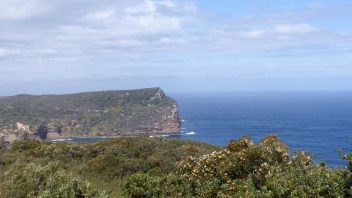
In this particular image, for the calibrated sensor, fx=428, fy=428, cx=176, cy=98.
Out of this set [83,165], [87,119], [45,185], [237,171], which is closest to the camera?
[45,185]

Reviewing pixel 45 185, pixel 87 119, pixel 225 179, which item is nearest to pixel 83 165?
pixel 45 185

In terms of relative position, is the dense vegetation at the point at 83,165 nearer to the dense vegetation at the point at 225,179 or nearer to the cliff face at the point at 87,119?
the dense vegetation at the point at 225,179

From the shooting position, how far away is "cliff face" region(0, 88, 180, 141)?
163 meters

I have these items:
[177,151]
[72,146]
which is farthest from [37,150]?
[177,151]

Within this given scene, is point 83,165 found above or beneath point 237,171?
beneath

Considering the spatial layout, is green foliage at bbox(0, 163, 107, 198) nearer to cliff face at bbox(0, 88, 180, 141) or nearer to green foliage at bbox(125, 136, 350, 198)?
green foliage at bbox(125, 136, 350, 198)

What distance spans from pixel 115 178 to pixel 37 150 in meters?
14.3

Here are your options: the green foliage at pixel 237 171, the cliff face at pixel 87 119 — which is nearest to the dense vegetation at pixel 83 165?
the green foliage at pixel 237 171

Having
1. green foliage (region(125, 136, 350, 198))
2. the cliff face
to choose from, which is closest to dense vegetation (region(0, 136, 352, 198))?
green foliage (region(125, 136, 350, 198))

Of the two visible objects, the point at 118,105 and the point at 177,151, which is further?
the point at 118,105

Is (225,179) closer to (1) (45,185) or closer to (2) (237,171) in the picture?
(2) (237,171)

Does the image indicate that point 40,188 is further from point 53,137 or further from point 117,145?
Result: point 53,137

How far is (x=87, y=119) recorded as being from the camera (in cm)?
17812

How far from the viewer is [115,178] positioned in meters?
45.3
